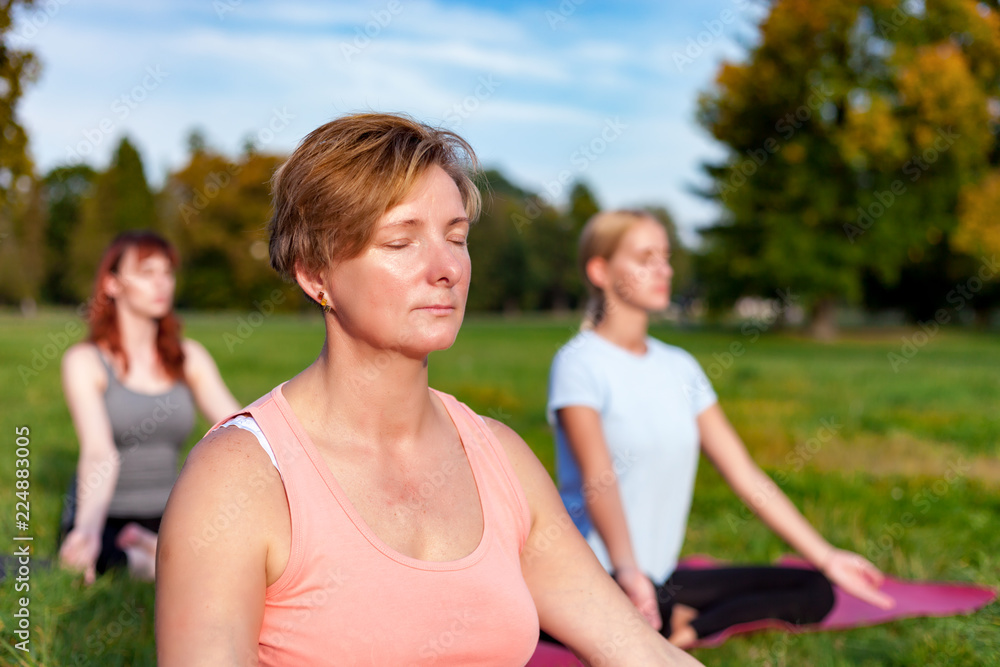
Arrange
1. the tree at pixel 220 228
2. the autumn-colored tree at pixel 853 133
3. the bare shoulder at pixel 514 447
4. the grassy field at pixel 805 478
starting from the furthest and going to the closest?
the tree at pixel 220 228
the autumn-colored tree at pixel 853 133
the grassy field at pixel 805 478
the bare shoulder at pixel 514 447

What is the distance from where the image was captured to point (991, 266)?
27.4m

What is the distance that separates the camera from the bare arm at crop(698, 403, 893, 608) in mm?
3311

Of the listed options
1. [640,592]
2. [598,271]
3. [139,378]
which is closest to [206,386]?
[139,378]

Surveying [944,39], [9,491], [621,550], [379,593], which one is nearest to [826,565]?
[621,550]

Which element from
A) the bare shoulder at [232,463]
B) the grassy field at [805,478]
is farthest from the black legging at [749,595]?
the bare shoulder at [232,463]

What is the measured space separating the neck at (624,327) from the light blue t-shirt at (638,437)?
0.08 metres

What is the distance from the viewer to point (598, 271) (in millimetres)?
3863


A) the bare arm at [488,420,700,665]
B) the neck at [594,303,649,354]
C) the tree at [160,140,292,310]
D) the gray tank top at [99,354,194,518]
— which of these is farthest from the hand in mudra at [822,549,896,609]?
the tree at [160,140,292,310]

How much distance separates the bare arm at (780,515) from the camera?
3.31 metres

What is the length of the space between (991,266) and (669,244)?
91.7 feet

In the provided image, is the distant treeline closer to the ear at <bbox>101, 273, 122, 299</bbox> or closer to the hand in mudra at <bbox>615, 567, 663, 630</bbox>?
the ear at <bbox>101, 273, 122, 299</bbox>

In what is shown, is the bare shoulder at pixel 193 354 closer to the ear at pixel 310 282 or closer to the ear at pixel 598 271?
the ear at pixel 598 271

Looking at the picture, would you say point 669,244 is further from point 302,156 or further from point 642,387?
point 302,156

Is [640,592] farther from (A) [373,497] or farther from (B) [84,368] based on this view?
(B) [84,368]
